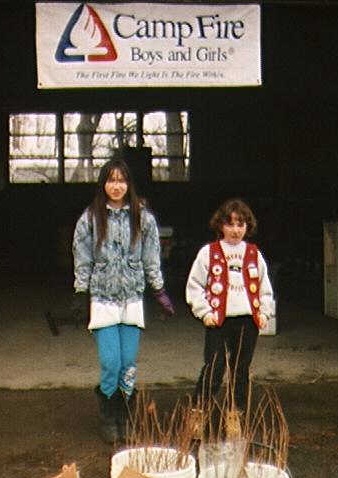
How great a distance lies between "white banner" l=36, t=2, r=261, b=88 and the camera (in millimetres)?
A: 7520

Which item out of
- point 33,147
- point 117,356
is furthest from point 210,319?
point 33,147

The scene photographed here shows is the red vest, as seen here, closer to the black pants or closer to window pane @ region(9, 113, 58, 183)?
the black pants

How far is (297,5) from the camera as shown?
793 centimetres

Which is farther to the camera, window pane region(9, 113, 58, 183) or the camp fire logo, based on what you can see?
window pane region(9, 113, 58, 183)

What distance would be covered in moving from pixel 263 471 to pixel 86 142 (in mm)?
12986

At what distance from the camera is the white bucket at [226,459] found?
4293 millimetres

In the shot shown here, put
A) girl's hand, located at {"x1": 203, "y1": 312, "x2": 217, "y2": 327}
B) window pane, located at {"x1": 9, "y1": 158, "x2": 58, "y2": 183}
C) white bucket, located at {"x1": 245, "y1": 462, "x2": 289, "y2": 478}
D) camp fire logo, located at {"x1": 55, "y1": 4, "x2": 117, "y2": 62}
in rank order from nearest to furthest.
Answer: white bucket, located at {"x1": 245, "y1": 462, "x2": 289, "y2": 478}
girl's hand, located at {"x1": 203, "y1": 312, "x2": 217, "y2": 327}
camp fire logo, located at {"x1": 55, "y1": 4, "x2": 117, "y2": 62}
window pane, located at {"x1": 9, "y1": 158, "x2": 58, "y2": 183}

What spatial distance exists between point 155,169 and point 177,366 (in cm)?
878

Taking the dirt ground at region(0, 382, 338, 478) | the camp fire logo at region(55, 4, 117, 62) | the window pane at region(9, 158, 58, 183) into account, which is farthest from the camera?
the window pane at region(9, 158, 58, 183)

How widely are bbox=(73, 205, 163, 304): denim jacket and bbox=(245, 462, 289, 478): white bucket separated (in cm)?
188

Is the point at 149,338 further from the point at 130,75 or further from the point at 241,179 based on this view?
the point at 241,179

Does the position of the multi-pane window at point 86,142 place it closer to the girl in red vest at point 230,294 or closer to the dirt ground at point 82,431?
the dirt ground at point 82,431

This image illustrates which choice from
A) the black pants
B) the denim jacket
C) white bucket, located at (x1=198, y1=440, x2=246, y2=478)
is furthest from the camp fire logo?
white bucket, located at (x1=198, y1=440, x2=246, y2=478)

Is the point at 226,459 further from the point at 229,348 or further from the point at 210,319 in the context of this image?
the point at 229,348
